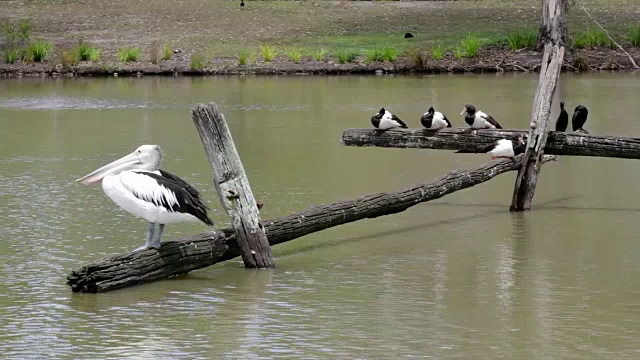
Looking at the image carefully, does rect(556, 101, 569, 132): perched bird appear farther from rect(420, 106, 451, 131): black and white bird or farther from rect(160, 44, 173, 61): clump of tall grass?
rect(160, 44, 173, 61): clump of tall grass

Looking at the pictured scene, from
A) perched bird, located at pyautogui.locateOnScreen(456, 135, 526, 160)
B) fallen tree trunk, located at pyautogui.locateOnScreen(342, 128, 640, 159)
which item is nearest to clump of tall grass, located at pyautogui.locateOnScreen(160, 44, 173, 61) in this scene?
fallen tree trunk, located at pyautogui.locateOnScreen(342, 128, 640, 159)

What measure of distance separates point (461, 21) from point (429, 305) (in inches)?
1017

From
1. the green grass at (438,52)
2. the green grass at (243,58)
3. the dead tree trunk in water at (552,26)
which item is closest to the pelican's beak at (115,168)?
the green grass at (243,58)

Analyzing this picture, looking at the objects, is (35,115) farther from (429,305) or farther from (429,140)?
(429,305)

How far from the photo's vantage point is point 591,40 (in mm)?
29844

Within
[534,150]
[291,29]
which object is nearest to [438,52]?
[291,29]

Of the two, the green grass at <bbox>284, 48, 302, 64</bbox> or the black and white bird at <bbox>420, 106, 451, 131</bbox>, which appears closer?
the black and white bird at <bbox>420, 106, 451, 131</bbox>

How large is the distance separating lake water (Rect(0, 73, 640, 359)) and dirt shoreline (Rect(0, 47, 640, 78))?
8.94 metres

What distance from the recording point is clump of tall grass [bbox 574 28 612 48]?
97.1 ft

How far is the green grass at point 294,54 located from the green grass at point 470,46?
12.9 feet

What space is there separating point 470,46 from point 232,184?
68.2 ft

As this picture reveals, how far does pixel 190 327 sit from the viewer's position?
7887 millimetres

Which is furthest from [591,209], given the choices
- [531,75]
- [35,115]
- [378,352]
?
[531,75]

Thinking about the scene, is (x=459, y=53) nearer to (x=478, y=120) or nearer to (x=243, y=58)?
(x=243, y=58)
